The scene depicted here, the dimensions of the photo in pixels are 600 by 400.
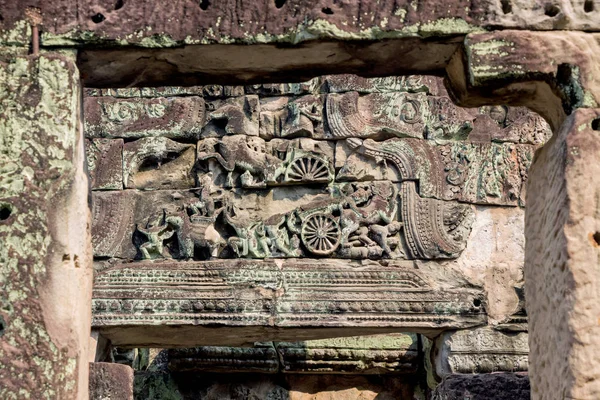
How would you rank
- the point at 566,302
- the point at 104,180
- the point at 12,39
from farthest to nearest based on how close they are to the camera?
the point at 104,180 → the point at 12,39 → the point at 566,302

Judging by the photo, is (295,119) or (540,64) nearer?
(540,64)

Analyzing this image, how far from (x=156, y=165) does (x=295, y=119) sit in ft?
3.11

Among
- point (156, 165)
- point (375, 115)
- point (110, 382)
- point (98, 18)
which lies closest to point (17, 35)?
point (98, 18)

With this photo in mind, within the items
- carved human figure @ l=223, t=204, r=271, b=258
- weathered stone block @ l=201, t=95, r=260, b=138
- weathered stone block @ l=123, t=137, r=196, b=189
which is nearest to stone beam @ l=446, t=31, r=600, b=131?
carved human figure @ l=223, t=204, r=271, b=258

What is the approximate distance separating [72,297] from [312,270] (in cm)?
313

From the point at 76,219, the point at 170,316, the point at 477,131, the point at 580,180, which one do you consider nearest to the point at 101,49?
the point at 76,219

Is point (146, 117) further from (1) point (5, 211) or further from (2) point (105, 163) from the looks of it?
(1) point (5, 211)

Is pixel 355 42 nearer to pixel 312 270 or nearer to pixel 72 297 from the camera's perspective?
pixel 72 297

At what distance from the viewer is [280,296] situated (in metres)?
8.45

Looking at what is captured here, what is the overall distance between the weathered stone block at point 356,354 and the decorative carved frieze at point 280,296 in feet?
2.10

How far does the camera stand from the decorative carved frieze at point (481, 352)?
27.8 feet

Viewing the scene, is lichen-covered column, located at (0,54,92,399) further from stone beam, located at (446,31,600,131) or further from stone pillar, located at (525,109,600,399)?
stone pillar, located at (525,109,600,399)

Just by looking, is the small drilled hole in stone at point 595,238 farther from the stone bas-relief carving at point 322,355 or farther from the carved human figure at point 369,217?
the stone bas-relief carving at point 322,355

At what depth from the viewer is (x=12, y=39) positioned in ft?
19.2
